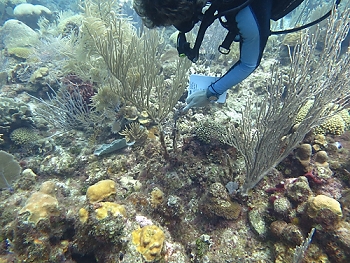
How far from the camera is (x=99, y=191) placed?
277cm

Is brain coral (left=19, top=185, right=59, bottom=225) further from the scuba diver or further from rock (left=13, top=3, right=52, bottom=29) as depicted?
rock (left=13, top=3, right=52, bottom=29)

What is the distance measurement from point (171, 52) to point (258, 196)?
251 inches

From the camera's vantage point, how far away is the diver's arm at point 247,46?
1855mm

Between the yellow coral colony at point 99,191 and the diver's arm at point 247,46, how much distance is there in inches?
88.9

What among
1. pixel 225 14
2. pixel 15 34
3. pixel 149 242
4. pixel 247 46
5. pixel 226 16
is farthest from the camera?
pixel 15 34

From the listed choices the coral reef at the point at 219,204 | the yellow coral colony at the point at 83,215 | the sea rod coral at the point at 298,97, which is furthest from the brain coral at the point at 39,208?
the sea rod coral at the point at 298,97

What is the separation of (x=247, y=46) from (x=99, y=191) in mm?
2648

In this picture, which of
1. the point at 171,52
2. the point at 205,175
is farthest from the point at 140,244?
the point at 171,52

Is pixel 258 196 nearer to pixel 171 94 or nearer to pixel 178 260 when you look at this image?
pixel 178 260

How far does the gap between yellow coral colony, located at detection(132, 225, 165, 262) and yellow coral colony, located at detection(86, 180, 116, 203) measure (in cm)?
73

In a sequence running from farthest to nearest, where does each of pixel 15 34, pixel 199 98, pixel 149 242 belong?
pixel 15 34, pixel 199 98, pixel 149 242

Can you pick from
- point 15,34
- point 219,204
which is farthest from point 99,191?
point 15,34

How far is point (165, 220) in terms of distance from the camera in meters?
2.89

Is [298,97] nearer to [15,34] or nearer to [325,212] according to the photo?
[325,212]
